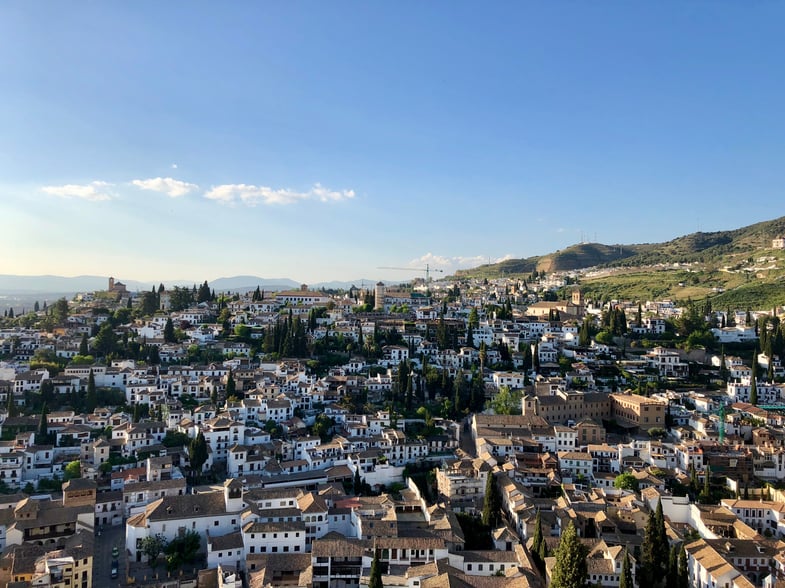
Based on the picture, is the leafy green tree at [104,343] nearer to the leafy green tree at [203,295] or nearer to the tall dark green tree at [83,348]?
the tall dark green tree at [83,348]

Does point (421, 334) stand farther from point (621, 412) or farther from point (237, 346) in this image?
point (621, 412)

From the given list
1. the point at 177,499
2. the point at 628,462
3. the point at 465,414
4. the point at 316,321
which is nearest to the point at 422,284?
the point at 316,321

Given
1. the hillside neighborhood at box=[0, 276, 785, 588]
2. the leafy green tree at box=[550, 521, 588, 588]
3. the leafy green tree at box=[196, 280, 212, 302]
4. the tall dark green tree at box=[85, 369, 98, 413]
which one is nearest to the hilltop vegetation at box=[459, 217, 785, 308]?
the hillside neighborhood at box=[0, 276, 785, 588]

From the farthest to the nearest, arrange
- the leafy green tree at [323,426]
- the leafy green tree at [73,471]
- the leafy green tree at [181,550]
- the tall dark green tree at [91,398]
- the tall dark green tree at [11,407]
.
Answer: the tall dark green tree at [91,398] < the leafy green tree at [323,426] < the tall dark green tree at [11,407] < the leafy green tree at [73,471] < the leafy green tree at [181,550]

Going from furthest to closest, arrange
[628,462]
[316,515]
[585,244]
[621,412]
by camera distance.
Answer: [585,244]
[621,412]
[628,462]
[316,515]

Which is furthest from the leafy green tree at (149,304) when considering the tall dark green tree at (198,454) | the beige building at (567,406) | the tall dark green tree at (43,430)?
the beige building at (567,406)

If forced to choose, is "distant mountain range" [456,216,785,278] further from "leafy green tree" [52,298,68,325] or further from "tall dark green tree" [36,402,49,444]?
"tall dark green tree" [36,402,49,444]
